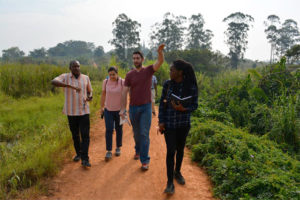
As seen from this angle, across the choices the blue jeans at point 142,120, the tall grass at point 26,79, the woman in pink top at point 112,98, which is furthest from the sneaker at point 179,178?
the tall grass at point 26,79

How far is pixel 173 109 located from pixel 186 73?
0.51 metres

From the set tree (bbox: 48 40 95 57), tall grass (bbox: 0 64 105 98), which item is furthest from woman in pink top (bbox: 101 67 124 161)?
tree (bbox: 48 40 95 57)

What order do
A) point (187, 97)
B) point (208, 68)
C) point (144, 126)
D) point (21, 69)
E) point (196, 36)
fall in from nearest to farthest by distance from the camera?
point (187, 97) → point (144, 126) → point (21, 69) → point (208, 68) → point (196, 36)

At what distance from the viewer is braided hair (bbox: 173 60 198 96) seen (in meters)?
2.97

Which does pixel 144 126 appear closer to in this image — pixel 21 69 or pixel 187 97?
pixel 187 97

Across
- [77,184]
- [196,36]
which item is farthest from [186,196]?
[196,36]

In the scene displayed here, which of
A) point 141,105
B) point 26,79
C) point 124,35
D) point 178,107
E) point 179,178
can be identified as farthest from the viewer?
point 124,35

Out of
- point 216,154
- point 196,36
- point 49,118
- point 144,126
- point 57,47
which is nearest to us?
point 144,126

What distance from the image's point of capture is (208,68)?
91.2ft

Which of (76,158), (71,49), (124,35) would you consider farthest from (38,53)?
(76,158)

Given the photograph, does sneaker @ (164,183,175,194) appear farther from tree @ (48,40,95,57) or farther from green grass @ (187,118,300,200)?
tree @ (48,40,95,57)

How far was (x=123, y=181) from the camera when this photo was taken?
11.8 feet

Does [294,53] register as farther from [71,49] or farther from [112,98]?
[71,49]

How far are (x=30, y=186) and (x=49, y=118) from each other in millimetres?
4893
